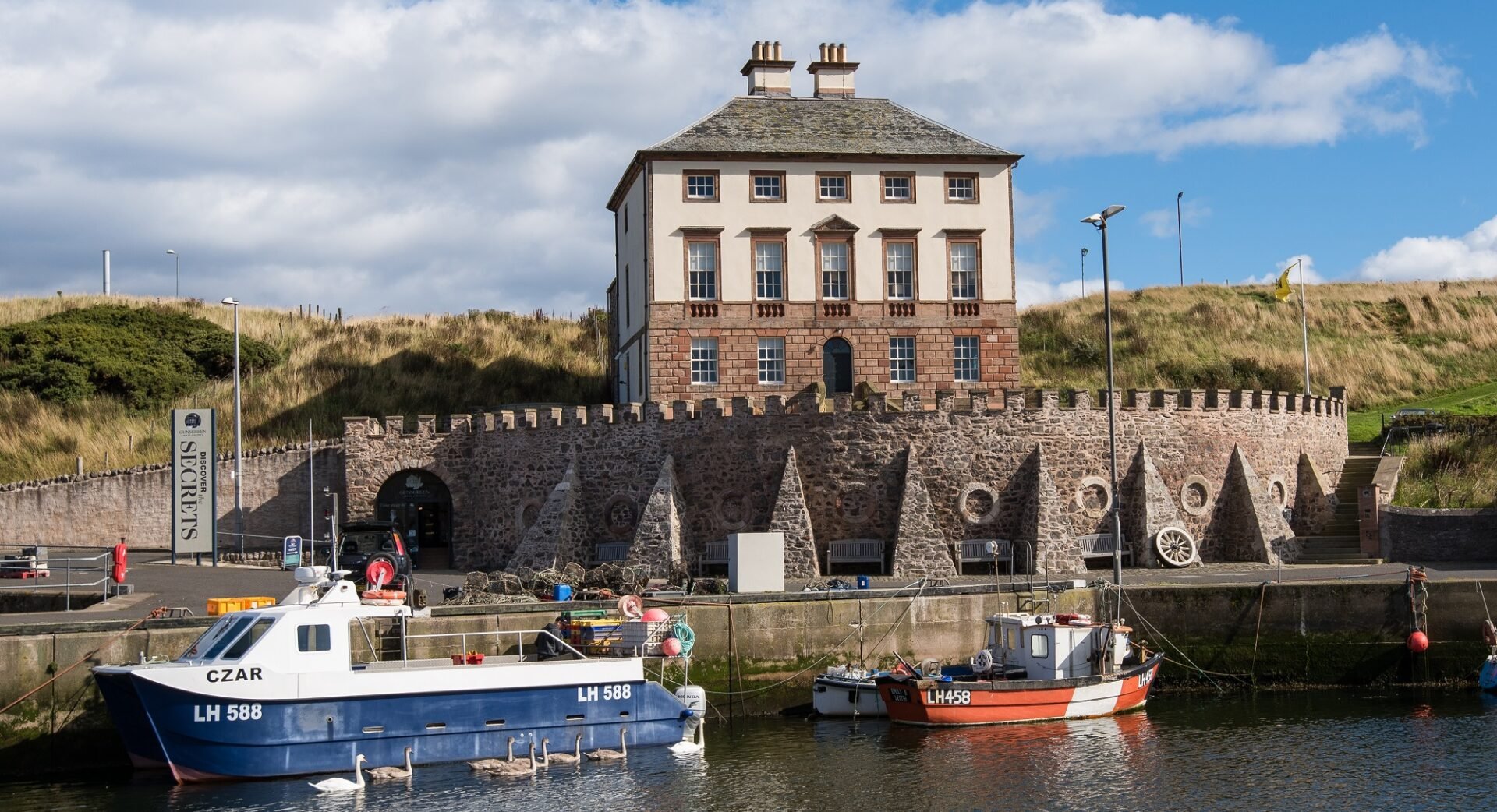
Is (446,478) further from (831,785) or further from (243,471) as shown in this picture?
(831,785)

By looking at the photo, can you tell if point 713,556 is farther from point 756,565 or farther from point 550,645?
point 550,645

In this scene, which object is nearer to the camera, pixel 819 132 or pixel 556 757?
pixel 556 757

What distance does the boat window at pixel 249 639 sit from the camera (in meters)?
22.1

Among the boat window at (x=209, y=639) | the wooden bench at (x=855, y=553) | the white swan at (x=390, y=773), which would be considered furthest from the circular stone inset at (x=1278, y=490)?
the boat window at (x=209, y=639)

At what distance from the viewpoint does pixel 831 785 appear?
72.1 ft

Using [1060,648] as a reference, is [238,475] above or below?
above

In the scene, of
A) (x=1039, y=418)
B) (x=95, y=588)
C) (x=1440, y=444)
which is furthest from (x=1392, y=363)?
(x=95, y=588)

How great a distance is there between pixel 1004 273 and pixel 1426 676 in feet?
58.0

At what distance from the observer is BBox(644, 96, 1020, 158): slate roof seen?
42.7 meters

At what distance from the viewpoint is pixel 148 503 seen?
43.4m

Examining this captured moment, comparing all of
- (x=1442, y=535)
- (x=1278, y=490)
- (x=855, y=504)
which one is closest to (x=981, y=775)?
(x=855, y=504)

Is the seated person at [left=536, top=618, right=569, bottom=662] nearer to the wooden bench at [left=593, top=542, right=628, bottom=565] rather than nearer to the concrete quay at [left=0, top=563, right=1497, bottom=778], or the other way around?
the concrete quay at [left=0, top=563, right=1497, bottom=778]

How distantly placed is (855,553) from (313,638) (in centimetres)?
1658

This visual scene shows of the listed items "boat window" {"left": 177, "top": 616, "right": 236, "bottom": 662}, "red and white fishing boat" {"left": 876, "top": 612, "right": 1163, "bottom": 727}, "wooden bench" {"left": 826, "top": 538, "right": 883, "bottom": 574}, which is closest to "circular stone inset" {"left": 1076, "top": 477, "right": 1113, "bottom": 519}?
"wooden bench" {"left": 826, "top": 538, "right": 883, "bottom": 574}
